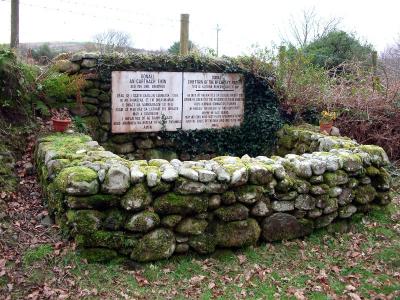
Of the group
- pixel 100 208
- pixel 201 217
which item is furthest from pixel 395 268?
pixel 100 208

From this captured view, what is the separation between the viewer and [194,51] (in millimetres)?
8656

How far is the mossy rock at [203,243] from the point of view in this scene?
4598 millimetres

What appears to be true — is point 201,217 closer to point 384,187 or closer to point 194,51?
point 384,187

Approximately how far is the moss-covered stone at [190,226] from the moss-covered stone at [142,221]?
0.30 m

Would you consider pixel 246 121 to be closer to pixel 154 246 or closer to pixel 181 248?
pixel 181 248

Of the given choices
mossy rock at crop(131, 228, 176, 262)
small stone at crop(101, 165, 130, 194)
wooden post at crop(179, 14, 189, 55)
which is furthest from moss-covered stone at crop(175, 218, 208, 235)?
wooden post at crop(179, 14, 189, 55)

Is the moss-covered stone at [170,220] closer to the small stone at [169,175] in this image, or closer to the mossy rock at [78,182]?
the small stone at [169,175]

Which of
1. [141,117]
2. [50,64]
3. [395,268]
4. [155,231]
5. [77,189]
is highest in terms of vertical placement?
[50,64]

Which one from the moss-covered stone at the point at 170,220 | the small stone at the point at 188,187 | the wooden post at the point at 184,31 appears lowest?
the moss-covered stone at the point at 170,220

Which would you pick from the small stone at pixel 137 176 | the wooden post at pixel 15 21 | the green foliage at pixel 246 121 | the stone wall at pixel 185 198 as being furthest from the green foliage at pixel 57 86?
the small stone at pixel 137 176

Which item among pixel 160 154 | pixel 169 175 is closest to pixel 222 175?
pixel 169 175

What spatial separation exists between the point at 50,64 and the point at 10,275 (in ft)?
15.2

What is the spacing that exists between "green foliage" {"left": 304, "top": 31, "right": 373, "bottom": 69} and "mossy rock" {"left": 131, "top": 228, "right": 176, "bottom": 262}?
11001 millimetres

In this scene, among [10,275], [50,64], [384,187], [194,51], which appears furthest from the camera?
[194,51]
